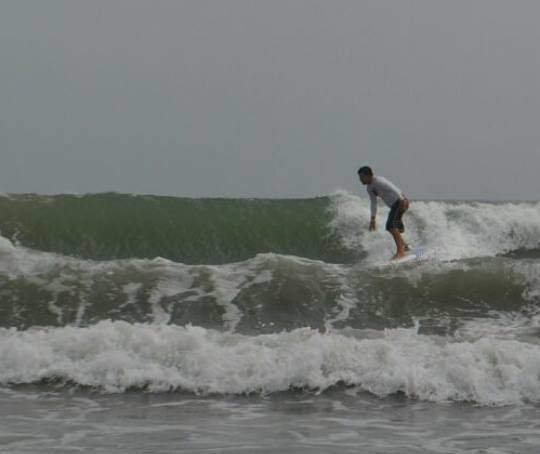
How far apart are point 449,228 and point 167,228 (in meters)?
5.45

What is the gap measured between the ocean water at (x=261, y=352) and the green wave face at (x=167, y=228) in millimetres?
70

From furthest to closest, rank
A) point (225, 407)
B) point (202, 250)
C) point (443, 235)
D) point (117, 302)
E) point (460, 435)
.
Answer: point (443, 235)
point (202, 250)
point (117, 302)
point (225, 407)
point (460, 435)

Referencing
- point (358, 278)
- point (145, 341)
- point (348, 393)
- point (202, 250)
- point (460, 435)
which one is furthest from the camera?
point (202, 250)

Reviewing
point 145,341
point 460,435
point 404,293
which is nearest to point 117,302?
Answer: point 145,341

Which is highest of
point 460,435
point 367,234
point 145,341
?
point 367,234

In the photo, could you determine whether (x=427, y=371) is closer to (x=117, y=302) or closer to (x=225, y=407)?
(x=225, y=407)

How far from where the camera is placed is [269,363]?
7695 millimetres

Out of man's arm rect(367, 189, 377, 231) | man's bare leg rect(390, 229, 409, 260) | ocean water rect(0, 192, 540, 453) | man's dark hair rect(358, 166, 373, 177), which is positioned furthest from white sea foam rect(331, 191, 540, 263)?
man's dark hair rect(358, 166, 373, 177)

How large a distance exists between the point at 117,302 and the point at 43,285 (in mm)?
1044

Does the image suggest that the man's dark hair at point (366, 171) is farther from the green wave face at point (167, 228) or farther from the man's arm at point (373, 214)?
the green wave face at point (167, 228)

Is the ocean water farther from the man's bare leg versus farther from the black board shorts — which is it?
the black board shorts

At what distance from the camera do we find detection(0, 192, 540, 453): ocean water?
587 cm

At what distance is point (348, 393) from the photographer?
7.25 metres

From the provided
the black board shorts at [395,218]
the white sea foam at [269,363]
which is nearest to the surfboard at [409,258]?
the black board shorts at [395,218]
